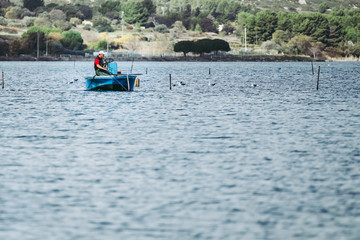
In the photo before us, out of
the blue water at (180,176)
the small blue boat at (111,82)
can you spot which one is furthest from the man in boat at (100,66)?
the blue water at (180,176)

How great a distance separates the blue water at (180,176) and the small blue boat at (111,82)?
19.0 m

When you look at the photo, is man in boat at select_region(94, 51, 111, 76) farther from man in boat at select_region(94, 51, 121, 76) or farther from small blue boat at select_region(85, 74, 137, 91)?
small blue boat at select_region(85, 74, 137, 91)

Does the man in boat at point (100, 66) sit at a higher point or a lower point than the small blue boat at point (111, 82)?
higher

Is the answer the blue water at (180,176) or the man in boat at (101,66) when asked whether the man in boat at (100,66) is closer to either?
the man in boat at (101,66)

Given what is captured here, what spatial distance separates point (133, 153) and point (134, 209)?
1118 cm

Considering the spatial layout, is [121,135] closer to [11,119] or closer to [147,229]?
[11,119]

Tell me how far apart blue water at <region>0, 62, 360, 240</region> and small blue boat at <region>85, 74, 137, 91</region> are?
1904 cm

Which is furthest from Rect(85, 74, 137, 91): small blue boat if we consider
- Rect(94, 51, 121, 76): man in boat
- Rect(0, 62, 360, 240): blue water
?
Rect(0, 62, 360, 240): blue water

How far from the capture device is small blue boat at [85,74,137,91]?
233 feet

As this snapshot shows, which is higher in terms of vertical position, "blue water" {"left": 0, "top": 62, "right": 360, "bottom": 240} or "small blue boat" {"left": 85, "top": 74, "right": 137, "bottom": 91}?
"small blue boat" {"left": 85, "top": 74, "right": 137, "bottom": 91}

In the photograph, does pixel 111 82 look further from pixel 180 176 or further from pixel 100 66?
pixel 180 176

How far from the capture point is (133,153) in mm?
32469

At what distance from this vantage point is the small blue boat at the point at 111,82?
71.1 m

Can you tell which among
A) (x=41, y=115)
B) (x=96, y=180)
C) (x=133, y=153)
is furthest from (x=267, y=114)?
(x=96, y=180)
